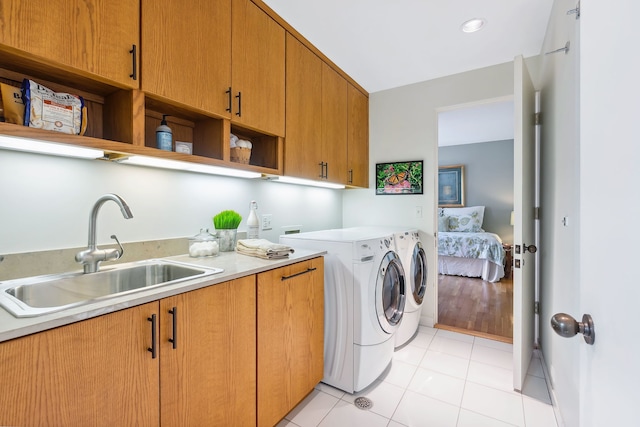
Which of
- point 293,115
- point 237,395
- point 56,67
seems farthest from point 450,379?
point 56,67

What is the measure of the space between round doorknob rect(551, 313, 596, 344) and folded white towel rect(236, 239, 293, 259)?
1125 mm

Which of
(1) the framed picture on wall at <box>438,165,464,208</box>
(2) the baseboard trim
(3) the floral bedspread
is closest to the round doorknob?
(2) the baseboard trim

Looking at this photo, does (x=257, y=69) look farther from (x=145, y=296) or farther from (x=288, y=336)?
(x=288, y=336)

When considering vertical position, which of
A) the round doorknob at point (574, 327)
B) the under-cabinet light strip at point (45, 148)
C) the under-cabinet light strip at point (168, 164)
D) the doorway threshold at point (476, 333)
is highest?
the under-cabinet light strip at point (168, 164)

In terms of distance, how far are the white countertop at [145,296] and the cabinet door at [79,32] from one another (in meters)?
0.81

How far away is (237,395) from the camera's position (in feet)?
3.90

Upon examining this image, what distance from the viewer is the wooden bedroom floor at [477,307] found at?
2.63 m

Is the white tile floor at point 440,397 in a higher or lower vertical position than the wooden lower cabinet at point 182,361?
lower

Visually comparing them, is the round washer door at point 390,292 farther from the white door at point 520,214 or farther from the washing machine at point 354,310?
the white door at point 520,214

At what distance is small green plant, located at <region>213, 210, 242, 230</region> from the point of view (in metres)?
1.71

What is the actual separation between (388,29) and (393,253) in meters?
1.57

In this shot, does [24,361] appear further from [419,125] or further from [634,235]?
[419,125]

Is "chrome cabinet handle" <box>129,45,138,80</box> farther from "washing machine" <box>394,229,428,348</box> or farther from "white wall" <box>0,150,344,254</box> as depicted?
"washing machine" <box>394,229,428,348</box>

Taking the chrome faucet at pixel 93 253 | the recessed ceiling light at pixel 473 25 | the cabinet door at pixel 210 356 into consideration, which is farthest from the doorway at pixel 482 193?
the chrome faucet at pixel 93 253
